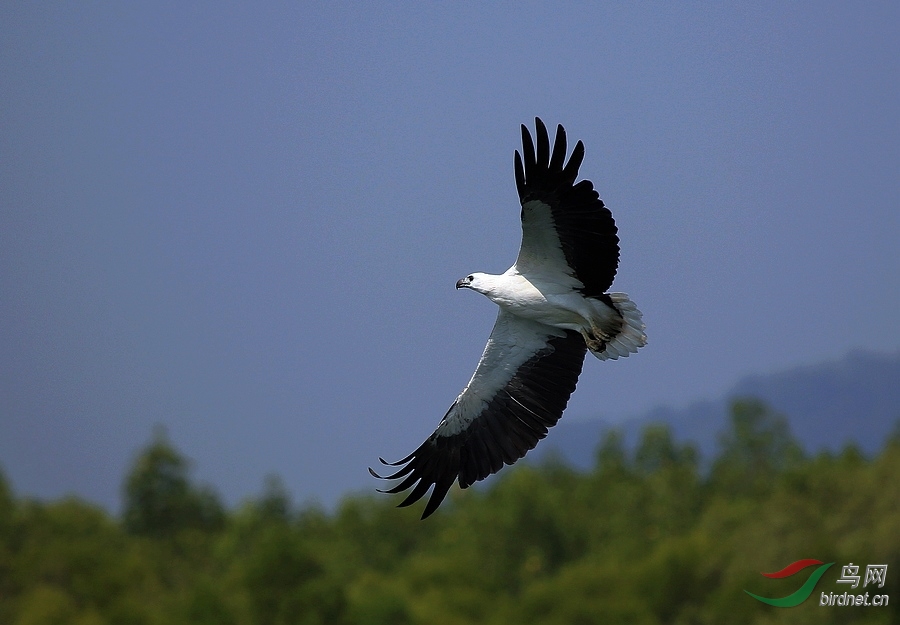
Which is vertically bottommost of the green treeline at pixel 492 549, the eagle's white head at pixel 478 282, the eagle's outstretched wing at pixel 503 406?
the eagle's outstretched wing at pixel 503 406

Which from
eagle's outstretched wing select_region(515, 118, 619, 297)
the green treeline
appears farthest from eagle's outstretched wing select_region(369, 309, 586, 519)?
the green treeline

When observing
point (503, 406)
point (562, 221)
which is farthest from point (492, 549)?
point (562, 221)

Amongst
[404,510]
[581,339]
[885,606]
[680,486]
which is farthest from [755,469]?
[581,339]

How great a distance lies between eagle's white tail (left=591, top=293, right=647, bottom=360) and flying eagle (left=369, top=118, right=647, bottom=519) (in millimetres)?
11

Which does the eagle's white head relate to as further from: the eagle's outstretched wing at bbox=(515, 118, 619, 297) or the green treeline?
the green treeline

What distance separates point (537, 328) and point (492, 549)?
170ft

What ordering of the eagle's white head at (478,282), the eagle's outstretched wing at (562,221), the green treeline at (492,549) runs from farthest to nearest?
the green treeline at (492,549) → the eagle's white head at (478,282) → the eagle's outstretched wing at (562,221)

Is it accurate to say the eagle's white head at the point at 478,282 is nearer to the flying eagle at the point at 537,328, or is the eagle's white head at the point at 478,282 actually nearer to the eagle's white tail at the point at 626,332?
the flying eagle at the point at 537,328

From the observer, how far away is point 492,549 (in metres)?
63.8

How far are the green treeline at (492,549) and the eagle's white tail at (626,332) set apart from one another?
32.5 meters

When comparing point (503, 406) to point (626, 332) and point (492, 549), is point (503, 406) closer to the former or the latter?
point (626, 332)

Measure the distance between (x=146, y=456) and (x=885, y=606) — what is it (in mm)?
41929

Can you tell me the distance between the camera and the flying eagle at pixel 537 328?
11797mm

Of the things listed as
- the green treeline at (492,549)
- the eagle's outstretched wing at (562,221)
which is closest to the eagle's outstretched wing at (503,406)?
the eagle's outstretched wing at (562,221)
